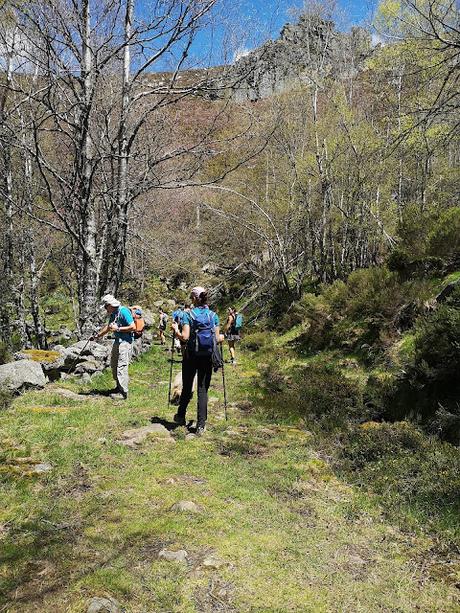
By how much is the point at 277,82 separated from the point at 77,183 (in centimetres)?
1313

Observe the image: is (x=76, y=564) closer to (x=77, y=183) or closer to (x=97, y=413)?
(x=97, y=413)

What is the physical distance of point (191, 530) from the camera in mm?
3473

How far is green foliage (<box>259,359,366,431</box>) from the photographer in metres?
6.90

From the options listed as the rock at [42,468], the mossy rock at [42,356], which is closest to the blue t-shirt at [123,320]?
the mossy rock at [42,356]

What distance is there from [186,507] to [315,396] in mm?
4665

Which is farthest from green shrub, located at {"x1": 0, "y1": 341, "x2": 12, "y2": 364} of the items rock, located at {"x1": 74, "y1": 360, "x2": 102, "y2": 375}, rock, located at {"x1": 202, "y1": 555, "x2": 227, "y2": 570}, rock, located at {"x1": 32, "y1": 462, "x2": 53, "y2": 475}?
rock, located at {"x1": 202, "y1": 555, "x2": 227, "y2": 570}

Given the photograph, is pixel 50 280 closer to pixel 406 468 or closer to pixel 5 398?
pixel 5 398

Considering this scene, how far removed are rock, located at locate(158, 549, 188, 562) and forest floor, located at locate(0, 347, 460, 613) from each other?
2 centimetres

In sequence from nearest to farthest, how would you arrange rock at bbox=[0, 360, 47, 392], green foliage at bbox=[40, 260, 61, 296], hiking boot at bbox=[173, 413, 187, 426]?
1. hiking boot at bbox=[173, 413, 187, 426]
2. rock at bbox=[0, 360, 47, 392]
3. green foliage at bbox=[40, 260, 61, 296]

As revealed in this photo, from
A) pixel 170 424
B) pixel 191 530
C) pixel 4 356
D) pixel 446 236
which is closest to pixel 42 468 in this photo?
pixel 191 530

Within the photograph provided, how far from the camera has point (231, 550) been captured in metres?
3.27

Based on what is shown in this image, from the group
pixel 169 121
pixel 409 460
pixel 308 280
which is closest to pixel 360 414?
pixel 409 460

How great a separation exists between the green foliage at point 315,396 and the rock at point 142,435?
6.81ft

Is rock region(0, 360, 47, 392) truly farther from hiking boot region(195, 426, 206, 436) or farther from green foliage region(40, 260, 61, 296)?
green foliage region(40, 260, 61, 296)
